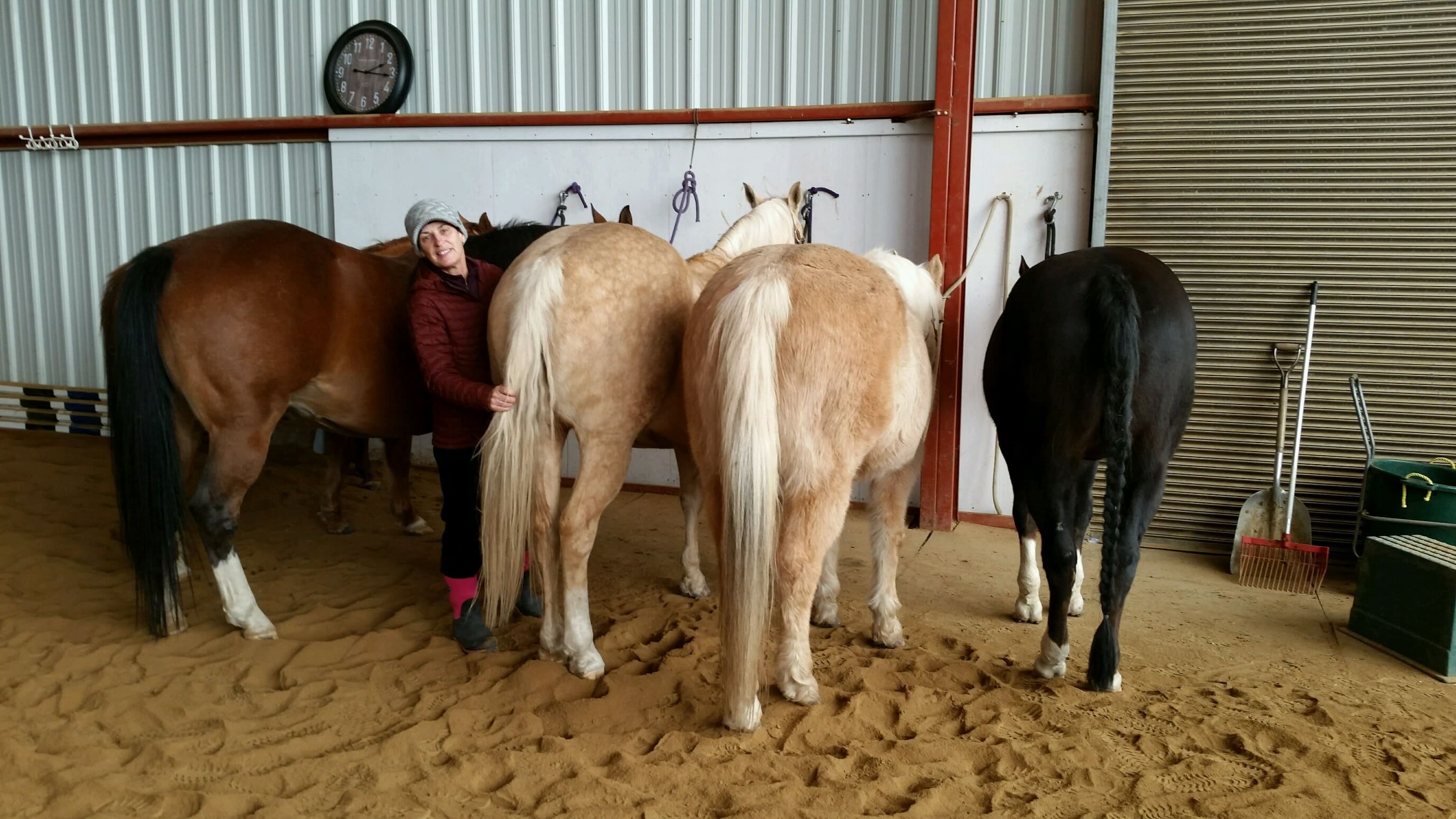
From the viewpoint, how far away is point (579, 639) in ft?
9.56

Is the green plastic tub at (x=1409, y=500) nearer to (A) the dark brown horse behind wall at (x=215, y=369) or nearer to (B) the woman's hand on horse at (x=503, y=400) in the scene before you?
(B) the woman's hand on horse at (x=503, y=400)

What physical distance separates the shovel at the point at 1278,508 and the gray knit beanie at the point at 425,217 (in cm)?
410

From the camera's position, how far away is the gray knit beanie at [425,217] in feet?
9.39

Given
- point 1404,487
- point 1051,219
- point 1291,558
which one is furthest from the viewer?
point 1051,219

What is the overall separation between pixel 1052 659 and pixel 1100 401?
96 centimetres

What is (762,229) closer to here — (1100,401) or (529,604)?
(1100,401)

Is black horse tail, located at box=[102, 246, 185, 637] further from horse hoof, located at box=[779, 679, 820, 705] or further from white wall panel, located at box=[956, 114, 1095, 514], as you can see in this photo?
white wall panel, located at box=[956, 114, 1095, 514]

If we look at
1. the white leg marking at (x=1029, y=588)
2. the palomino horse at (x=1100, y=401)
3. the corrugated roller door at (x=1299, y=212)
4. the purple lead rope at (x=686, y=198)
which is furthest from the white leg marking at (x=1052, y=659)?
the purple lead rope at (x=686, y=198)

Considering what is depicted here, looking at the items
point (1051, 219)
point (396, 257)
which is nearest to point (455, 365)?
point (396, 257)

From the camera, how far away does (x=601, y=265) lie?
2758mm

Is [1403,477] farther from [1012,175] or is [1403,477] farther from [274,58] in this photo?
[274,58]

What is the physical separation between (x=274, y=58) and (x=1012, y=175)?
5.35 meters

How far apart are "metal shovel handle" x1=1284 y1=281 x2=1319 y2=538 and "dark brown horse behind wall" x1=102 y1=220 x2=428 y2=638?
4.51 m

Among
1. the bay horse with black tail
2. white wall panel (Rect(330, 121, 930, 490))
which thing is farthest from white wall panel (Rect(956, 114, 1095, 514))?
the bay horse with black tail
